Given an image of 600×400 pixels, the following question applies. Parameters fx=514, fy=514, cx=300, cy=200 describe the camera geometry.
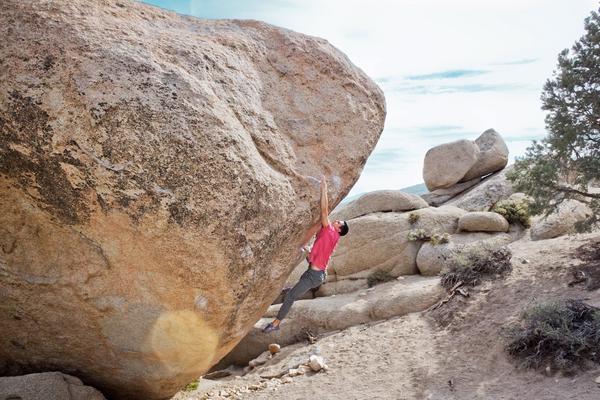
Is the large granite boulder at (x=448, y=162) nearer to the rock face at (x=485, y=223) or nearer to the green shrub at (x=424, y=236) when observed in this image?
the rock face at (x=485, y=223)

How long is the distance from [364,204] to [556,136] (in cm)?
934

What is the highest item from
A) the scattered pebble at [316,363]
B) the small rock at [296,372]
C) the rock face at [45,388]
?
the rock face at [45,388]

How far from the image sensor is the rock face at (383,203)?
881 inches

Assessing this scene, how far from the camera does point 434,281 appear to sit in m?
16.5

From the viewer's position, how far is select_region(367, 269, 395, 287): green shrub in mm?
19609

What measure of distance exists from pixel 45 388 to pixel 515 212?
18127 millimetres

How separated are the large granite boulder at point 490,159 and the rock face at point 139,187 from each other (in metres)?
21.1

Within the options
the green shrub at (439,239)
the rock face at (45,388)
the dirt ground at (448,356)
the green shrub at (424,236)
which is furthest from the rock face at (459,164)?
the rock face at (45,388)

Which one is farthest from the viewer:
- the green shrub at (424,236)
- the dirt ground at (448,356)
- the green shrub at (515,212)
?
the green shrub at (515,212)

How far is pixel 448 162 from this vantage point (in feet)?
92.0

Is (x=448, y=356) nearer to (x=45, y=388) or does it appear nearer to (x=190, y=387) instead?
(x=190, y=387)

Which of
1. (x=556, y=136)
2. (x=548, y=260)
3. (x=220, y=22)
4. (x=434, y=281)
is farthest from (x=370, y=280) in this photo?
(x=220, y=22)

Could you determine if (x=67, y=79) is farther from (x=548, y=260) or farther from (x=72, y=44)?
(x=548, y=260)

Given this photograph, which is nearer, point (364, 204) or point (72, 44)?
point (72, 44)
